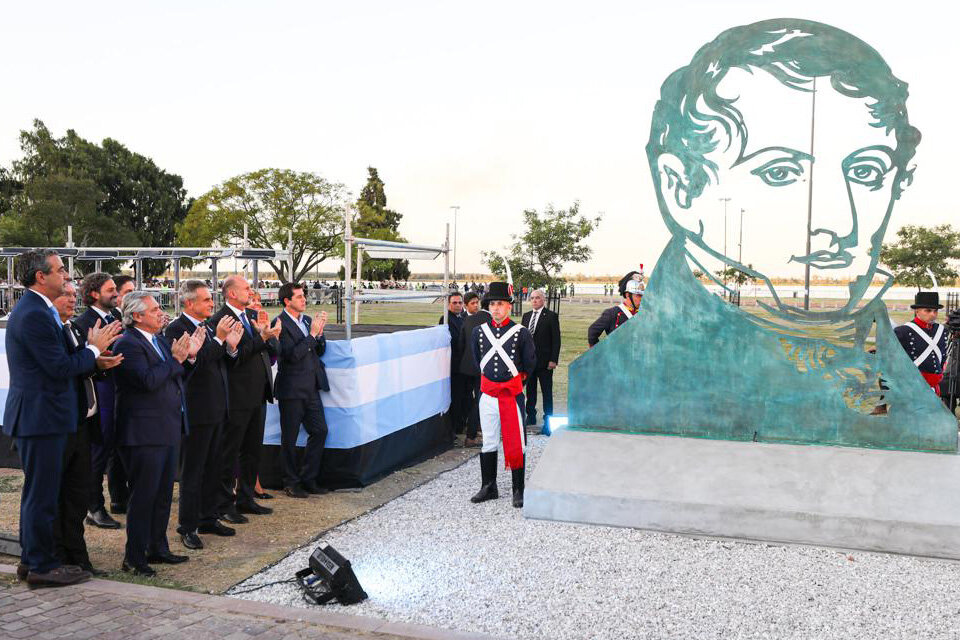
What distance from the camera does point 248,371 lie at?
5.92 m

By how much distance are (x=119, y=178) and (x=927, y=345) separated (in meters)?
56.2

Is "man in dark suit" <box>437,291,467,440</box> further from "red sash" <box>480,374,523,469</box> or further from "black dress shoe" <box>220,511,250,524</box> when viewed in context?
"black dress shoe" <box>220,511,250,524</box>

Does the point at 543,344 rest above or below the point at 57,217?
below

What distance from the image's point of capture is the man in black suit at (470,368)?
8641 mm

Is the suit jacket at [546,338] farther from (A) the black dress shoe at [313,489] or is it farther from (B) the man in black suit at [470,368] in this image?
(A) the black dress shoe at [313,489]

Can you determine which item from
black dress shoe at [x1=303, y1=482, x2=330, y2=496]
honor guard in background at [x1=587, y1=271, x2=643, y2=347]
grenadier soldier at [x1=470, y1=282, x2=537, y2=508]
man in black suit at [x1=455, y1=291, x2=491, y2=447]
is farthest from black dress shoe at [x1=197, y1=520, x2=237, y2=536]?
honor guard in background at [x1=587, y1=271, x2=643, y2=347]

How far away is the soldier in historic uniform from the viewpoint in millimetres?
8219

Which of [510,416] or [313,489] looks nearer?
[510,416]

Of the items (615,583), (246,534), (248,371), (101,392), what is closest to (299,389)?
(248,371)

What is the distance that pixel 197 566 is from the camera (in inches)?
197

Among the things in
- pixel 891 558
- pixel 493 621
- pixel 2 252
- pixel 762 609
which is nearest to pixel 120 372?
pixel 493 621

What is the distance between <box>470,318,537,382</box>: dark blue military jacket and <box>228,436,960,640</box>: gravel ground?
120 cm

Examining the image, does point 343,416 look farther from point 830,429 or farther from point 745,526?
point 830,429

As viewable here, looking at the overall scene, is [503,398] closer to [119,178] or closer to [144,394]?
[144,394]
